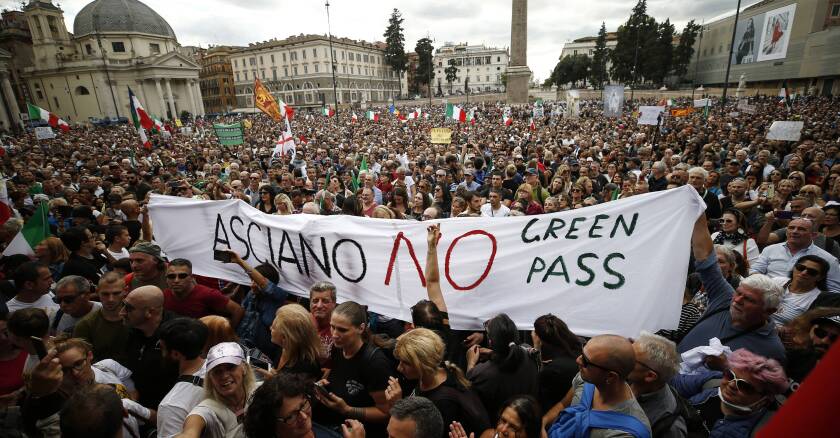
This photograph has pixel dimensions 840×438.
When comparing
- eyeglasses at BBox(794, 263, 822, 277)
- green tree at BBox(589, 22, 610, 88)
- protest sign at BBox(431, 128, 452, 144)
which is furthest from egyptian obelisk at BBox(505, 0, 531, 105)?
eyeglasses at BBox(794, 263, 822, 277)

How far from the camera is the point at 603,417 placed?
81.6 inches

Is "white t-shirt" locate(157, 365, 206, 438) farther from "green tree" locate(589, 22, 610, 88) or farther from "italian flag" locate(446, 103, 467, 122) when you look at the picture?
"green tree" locate(589, 22, 610, 88)

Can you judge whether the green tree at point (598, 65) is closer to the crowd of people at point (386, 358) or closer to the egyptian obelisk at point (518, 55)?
the egyptian obelisk at point (518, 55)

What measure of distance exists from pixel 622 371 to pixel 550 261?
4.55 feet

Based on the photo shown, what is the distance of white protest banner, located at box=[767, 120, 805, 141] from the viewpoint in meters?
9.91

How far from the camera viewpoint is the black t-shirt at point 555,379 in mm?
2672

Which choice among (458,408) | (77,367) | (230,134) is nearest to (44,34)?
(230,134)

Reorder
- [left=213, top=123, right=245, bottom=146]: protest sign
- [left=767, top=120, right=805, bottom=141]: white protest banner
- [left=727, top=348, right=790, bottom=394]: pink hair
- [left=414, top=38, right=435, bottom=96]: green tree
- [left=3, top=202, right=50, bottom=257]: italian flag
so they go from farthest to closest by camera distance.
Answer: [left=414, top=38, right=435, bottom=96]: green tree → [left=213, top=123, right=245, bottom=146]: protest sign → [left=767, top=120, right=805, bottom=141]: white protest banner → [left=3, top=202, right=50, bottom=257]: italian flag → [left=727, top=348, right=790, bottom=394]: pink hair

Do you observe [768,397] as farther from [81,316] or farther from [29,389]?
[81,316]

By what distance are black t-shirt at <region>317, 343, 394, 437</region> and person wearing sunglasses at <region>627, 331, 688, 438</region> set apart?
1.53 metres

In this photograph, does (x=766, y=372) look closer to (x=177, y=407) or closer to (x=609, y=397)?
(x=609, y=397)

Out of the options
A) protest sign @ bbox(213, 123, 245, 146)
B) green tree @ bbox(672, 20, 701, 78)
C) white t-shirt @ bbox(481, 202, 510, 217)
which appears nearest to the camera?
white t-shirt @ bbox(481, 202, 510, 217)

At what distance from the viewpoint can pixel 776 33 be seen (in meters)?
47.5

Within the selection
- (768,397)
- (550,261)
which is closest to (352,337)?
(550,261)
